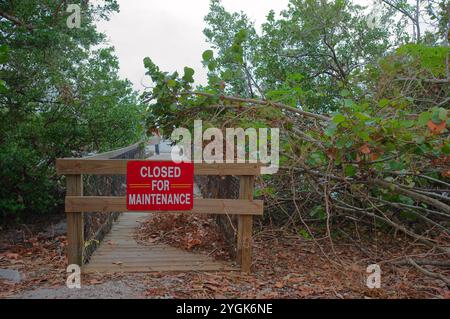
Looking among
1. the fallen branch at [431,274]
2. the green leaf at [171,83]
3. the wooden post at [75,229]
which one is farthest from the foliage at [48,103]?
the fallen branch at [431,274]

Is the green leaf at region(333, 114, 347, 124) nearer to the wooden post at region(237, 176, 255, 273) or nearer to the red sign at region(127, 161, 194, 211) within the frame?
the wooden post at region(237, 176, 255, 273)

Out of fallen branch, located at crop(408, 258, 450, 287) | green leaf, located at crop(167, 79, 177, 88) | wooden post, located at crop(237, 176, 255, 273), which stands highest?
green leaf, located at crop(167, 79, 177, 88)

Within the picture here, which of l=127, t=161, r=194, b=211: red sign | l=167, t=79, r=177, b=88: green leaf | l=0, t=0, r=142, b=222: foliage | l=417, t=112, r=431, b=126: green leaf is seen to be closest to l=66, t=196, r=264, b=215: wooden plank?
l=127, t=161, r=194, b=211: red sign

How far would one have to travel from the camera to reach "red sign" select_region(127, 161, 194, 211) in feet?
13.4

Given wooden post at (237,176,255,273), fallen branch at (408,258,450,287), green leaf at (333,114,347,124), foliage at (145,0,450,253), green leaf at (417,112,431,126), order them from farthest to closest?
Result: wooden post at (237,176,255,273) → fallen branch at (408,258,450,287) → foliage at (145,0,450,253) → green leaf at (333,114,347,124) → green leaf at (417,112,431,126)

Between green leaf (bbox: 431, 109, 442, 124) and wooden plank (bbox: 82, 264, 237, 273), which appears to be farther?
wooden plank (bbox: 82, 264, 237, 273)

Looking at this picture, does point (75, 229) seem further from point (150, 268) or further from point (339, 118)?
point (339, 118)

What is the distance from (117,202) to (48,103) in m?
5.15

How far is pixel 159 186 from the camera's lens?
4117 mm

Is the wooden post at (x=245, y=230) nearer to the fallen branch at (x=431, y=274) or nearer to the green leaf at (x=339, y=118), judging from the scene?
the green leaf at (x=339, y=118)

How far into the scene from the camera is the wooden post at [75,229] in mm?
4141

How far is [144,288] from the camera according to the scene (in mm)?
3828
